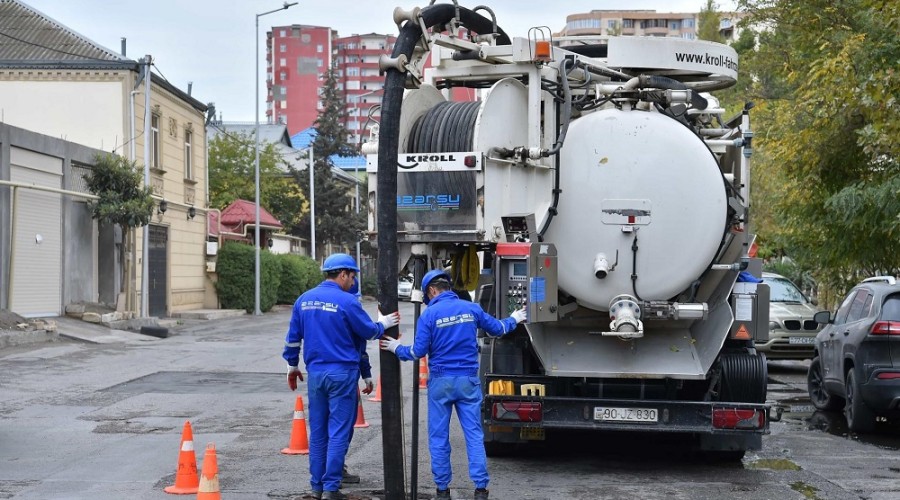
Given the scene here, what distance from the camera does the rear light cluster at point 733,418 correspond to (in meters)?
9.24

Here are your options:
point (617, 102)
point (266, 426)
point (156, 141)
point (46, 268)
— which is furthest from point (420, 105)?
point (156, 141)

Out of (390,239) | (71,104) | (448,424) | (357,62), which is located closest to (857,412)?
(448,424)

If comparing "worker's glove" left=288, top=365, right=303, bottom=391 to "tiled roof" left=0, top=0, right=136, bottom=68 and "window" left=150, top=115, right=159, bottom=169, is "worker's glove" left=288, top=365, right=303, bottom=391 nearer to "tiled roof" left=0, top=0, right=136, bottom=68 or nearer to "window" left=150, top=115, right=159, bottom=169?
"tiled roof" left=0, top=0, right=136, bottom=68

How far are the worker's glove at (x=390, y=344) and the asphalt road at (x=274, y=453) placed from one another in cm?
117

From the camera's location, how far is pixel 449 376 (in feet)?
27.3

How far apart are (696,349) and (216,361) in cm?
1249

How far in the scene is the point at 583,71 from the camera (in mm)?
9578

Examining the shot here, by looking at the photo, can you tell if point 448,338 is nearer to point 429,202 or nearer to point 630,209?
point 429,202

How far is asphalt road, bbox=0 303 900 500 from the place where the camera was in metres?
8.89

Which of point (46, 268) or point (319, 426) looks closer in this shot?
point (319, 426)

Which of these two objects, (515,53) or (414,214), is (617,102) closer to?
(515,53)

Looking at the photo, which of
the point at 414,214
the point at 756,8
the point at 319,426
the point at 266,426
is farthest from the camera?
the point at 756,8

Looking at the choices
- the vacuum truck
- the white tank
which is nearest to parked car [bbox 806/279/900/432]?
the vacuum truck

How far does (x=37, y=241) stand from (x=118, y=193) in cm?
308
